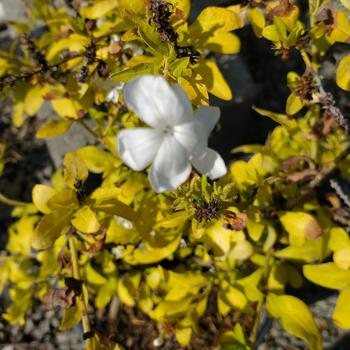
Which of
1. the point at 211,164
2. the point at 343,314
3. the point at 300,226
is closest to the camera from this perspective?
the point at 211,164

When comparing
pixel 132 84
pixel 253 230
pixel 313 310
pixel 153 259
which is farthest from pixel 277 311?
pixel 132 84

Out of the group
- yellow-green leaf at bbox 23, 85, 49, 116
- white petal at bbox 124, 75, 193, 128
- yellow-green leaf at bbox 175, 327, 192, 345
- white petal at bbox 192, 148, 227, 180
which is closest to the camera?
white petal at bbox 124, 75, 193, 128

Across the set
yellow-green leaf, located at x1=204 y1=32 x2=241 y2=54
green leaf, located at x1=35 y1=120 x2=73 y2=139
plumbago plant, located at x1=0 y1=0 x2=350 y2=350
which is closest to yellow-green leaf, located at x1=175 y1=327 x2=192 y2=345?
plumbago plant, located at x1=0 y1=0 x2=350 y2=350

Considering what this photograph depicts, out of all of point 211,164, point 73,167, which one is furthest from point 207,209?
point 73,167

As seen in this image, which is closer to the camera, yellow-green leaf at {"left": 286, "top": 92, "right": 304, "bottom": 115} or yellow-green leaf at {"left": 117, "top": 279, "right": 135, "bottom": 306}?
yellow-green leaf at {"left": 286, "top": 92, "right": 304, "bottom": 115}

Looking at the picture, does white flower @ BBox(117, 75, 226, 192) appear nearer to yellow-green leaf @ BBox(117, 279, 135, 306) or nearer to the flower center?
the flower center

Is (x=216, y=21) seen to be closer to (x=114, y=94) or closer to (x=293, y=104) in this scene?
(x=293, y=104)
